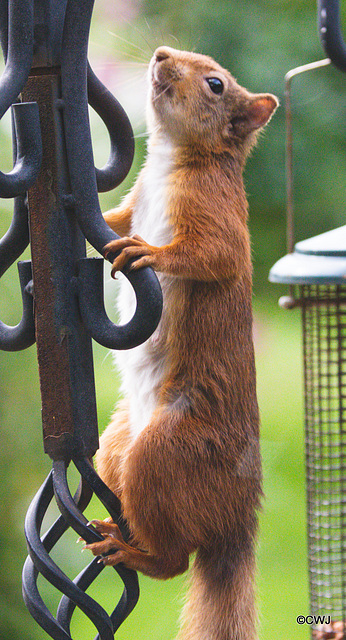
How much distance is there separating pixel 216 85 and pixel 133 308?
0.56 metres

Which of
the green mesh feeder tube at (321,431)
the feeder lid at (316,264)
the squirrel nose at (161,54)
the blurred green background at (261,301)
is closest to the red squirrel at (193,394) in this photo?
the squirrel nose at (161,54)

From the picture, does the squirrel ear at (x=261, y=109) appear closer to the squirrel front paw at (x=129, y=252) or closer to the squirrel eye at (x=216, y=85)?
the squirrel eye at (x=216, y=85)

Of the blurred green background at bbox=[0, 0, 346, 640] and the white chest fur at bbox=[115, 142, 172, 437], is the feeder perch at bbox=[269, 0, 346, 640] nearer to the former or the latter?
the white chest fur at bbox=[115, 142, 172, 437]

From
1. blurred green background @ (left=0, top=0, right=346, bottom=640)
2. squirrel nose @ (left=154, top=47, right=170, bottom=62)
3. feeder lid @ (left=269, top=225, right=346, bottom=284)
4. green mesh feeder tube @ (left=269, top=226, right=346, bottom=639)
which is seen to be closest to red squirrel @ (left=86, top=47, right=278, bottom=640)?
squirrel nose @ (left=154, top=47, right=170, bottom=62)

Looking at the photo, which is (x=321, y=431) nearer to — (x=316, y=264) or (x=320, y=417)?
(x=320, y=417)

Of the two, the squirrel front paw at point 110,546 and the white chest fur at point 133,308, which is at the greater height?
the white chest fur at point 133,308

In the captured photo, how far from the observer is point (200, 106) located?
1672 mm

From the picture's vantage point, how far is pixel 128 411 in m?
1.59

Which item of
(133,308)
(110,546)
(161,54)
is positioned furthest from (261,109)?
(110,546)

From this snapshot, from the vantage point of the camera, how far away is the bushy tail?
1.49m

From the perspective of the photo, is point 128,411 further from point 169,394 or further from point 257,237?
point 257,237

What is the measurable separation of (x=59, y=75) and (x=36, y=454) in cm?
187

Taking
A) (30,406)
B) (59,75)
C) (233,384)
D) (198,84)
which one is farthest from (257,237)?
(59,75)

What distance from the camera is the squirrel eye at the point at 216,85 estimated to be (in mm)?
1722
